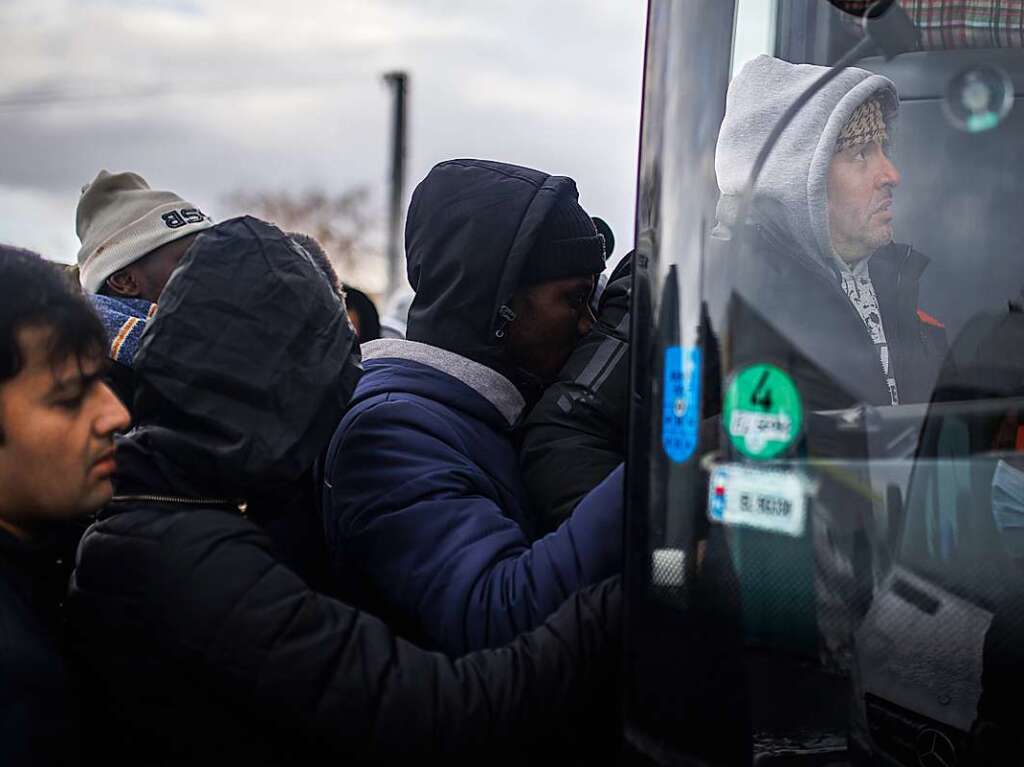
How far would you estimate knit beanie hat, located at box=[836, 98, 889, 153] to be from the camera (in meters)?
1.85

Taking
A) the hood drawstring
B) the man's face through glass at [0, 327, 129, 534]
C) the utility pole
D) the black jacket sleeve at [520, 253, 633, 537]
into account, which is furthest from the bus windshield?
the utility pole

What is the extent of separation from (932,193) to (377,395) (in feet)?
3.16

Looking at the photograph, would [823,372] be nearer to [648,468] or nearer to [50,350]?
[648,468]

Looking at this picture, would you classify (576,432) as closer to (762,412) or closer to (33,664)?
(762,412)

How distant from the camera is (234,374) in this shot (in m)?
1.55

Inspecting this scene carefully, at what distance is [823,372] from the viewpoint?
4.75 ft

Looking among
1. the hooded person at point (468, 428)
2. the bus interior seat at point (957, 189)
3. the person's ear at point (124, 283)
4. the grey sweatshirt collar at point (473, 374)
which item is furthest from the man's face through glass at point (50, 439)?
the person's ear at point (124, 283)

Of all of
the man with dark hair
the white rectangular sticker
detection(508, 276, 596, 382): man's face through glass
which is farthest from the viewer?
detection(508, 276, 596, 382): man's face through glass

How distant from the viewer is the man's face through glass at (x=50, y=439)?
150cm

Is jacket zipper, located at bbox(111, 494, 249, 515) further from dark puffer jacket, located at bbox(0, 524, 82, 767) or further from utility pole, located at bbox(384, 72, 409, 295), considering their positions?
utility pole, located at bbox(384, 72, 409, 295)

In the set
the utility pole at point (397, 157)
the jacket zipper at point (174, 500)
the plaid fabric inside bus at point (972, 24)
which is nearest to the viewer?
the jacket zipper at point (174, 500)

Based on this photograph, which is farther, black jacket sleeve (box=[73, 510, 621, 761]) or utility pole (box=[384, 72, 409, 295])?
utility pole (box=[384, 72, 409, 295])

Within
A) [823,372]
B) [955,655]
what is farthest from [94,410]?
[955,655]

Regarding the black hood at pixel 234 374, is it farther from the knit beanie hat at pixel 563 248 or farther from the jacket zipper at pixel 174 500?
the knit beanie hat at pixel 563 248
